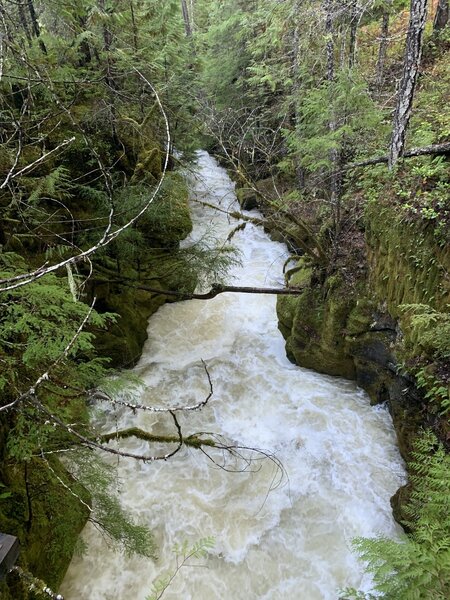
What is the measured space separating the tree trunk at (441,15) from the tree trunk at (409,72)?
1009cm

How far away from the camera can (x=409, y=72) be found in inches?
230

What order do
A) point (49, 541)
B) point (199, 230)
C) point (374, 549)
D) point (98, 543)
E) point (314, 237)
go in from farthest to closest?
1. point (199, 230)
2. point (314, 237)
3. point (98, 543)
4. point (49, 541)
5. point (374, 549)

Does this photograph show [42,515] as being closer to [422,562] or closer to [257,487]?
[257,487]

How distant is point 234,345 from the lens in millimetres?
9391

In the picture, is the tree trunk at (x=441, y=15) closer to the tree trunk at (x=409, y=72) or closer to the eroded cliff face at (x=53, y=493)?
the tree trunk at (x=409, y=72)

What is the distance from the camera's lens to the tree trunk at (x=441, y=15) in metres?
12.7

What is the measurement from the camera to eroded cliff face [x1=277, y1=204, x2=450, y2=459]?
5.38 meters

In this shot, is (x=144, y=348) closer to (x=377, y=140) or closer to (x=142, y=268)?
(x=142, y=268)

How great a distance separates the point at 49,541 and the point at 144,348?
5.26 m

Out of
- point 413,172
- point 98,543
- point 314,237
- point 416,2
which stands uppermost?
point 416,2

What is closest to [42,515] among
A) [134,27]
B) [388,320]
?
[388,320]

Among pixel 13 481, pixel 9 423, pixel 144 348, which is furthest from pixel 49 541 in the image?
pixel 144 348

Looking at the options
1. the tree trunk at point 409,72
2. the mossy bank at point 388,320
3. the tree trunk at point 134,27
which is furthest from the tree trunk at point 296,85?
the mossy bank at point 388,320

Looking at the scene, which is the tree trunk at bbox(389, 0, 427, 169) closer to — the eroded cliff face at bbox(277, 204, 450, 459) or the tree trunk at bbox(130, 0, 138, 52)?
the eroded cliff face at bbox(277, 204, 450, 459)
